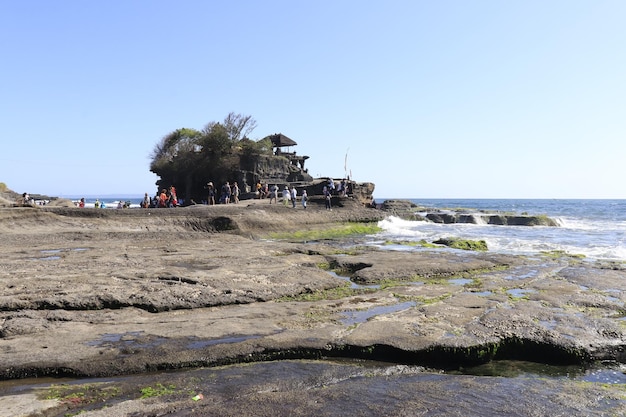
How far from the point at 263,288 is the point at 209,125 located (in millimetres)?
38937

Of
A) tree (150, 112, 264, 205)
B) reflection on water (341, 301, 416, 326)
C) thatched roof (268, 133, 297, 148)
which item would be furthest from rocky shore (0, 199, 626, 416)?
thatched roof (268, 133, 297, 148)

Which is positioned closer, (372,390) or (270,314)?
(372,390)

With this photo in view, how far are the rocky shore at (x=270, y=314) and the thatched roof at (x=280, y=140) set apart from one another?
3674 cm

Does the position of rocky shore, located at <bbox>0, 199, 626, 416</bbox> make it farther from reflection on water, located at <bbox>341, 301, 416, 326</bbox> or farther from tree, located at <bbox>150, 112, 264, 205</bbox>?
tree, located at <bbox>150, 112, 264, 205</bbox>

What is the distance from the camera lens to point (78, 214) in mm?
20547

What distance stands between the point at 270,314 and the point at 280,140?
4356 centimetres

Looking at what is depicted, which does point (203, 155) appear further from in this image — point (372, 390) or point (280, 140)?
point (372, 390)

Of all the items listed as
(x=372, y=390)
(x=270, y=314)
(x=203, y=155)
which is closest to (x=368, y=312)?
(x=270, y=314)

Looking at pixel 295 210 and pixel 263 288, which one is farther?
pixel 295 210

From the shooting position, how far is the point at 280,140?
4972cm

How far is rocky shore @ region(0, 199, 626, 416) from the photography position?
202 inches

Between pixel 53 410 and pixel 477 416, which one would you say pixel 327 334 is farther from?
pixel 53 410

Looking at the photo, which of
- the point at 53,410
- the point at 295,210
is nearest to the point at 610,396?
the point at 53,410

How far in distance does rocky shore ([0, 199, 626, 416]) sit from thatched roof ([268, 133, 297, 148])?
36.7m
